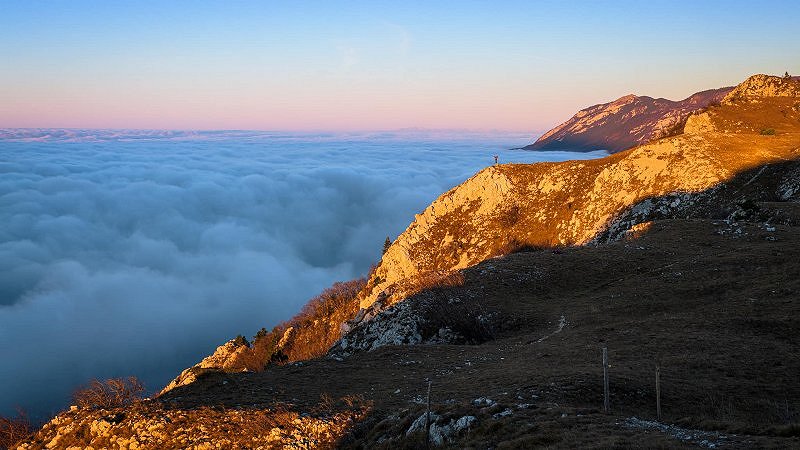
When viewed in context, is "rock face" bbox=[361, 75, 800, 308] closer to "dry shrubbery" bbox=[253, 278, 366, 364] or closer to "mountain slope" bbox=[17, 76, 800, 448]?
"mountain slope" bbox=[17, 76, 800, 448]

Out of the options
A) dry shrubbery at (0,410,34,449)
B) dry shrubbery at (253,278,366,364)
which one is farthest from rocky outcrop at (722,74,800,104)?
dry shrubbery at (0,410,34,449)

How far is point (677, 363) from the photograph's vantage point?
20.5 metres

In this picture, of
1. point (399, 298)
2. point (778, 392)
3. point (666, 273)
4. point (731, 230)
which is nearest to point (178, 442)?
point (778, 392)

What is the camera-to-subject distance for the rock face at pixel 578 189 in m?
73.1

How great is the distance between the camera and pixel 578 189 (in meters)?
88.6

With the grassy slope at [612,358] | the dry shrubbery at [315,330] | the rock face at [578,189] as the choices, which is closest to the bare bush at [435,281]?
the grassy slope at [612,358]

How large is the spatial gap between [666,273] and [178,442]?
33.4 metres

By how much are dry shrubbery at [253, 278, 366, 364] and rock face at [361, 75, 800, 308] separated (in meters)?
8.00

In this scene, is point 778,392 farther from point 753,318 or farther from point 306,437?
point 306,437

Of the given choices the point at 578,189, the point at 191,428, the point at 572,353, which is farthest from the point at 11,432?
the point at 578,189

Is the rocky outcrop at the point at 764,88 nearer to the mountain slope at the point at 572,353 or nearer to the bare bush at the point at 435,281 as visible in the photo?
the mountain slope at the point at 572,353

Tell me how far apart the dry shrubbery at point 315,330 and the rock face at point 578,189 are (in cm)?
800

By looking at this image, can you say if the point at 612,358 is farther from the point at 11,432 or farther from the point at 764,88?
the point at 764,88

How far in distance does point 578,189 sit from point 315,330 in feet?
179
